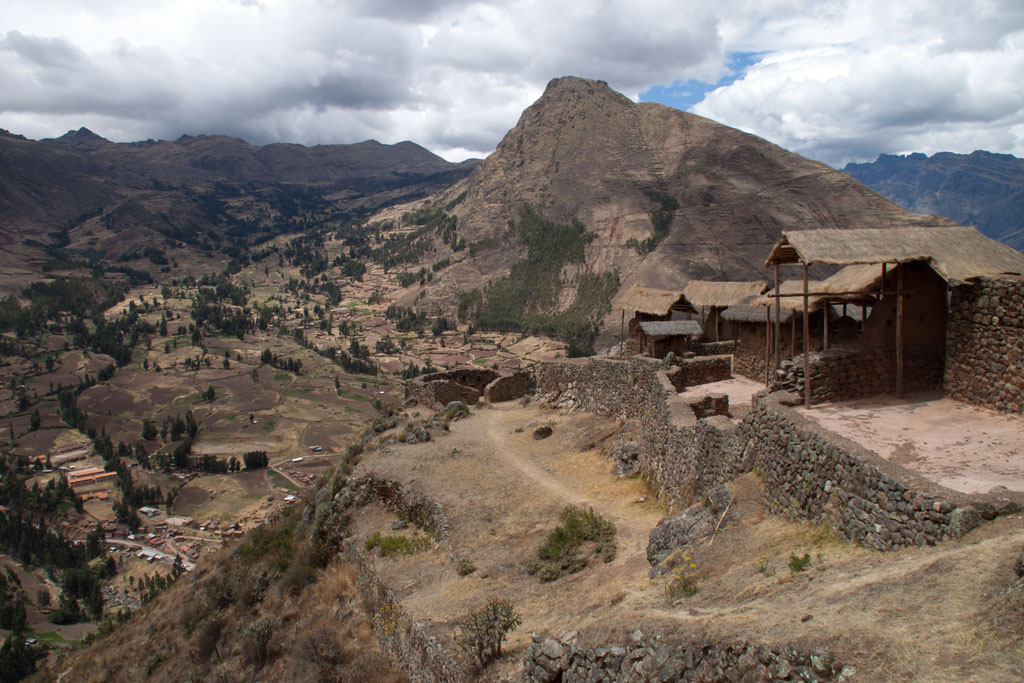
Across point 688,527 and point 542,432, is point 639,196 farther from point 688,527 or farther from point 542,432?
point 688,527

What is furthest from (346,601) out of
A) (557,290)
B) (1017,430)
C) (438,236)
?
(438,236)

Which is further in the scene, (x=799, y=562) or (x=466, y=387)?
(x=466, y=387)

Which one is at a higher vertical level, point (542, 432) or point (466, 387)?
point (542, 432)

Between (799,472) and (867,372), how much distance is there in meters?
4.72

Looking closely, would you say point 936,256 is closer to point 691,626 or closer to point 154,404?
point 691,626

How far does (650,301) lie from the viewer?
26.0 metres

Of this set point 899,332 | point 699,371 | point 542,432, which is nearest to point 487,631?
point 899,332

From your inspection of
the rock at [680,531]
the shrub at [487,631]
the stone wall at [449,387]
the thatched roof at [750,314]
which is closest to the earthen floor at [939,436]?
the rock at [680,531]

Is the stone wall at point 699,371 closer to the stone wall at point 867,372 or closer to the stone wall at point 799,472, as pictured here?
the stone wall at point 799,472

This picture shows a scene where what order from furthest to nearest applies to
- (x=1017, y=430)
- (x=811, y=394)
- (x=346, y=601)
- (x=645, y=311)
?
(x=645, y=311)
(x=346, y=601)
(x=811, y=394)
(x=1017, y=430)

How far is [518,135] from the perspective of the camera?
160 m

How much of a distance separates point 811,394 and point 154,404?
4535 inches

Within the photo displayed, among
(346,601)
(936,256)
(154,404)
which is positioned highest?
(936,256)

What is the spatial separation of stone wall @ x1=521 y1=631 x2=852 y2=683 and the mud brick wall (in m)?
2.39
